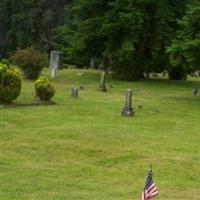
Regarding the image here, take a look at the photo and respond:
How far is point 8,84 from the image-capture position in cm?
2200

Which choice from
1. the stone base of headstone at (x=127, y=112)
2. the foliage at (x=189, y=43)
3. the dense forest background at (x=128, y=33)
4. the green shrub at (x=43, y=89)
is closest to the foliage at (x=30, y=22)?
the dense forest background at (x=128, y=33)

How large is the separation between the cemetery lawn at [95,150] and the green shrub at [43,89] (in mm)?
542

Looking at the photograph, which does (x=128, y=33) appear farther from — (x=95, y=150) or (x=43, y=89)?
(x=95, y=150)

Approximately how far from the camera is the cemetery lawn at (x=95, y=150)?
11094 mm

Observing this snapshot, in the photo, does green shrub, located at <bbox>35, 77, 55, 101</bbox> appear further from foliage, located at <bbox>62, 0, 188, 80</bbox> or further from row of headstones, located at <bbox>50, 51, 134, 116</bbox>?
foliage, located at <bbox>62, 0, 188, 80</bbox>

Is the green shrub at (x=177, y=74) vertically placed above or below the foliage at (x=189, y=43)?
below

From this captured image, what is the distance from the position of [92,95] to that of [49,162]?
1465 centimetres

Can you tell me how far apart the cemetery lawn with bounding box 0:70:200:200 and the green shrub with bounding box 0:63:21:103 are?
419 millimetres

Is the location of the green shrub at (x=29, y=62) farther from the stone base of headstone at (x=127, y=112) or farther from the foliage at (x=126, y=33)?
the stone base of headstone at (x=127, y=112)

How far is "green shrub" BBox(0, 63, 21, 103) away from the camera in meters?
21.8

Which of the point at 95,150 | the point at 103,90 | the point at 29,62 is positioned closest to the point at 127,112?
the point at 95,150

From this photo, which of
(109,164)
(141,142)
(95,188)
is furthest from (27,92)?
(95,188)

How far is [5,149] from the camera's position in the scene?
14.5 m

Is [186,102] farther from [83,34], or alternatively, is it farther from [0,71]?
[83,34]
